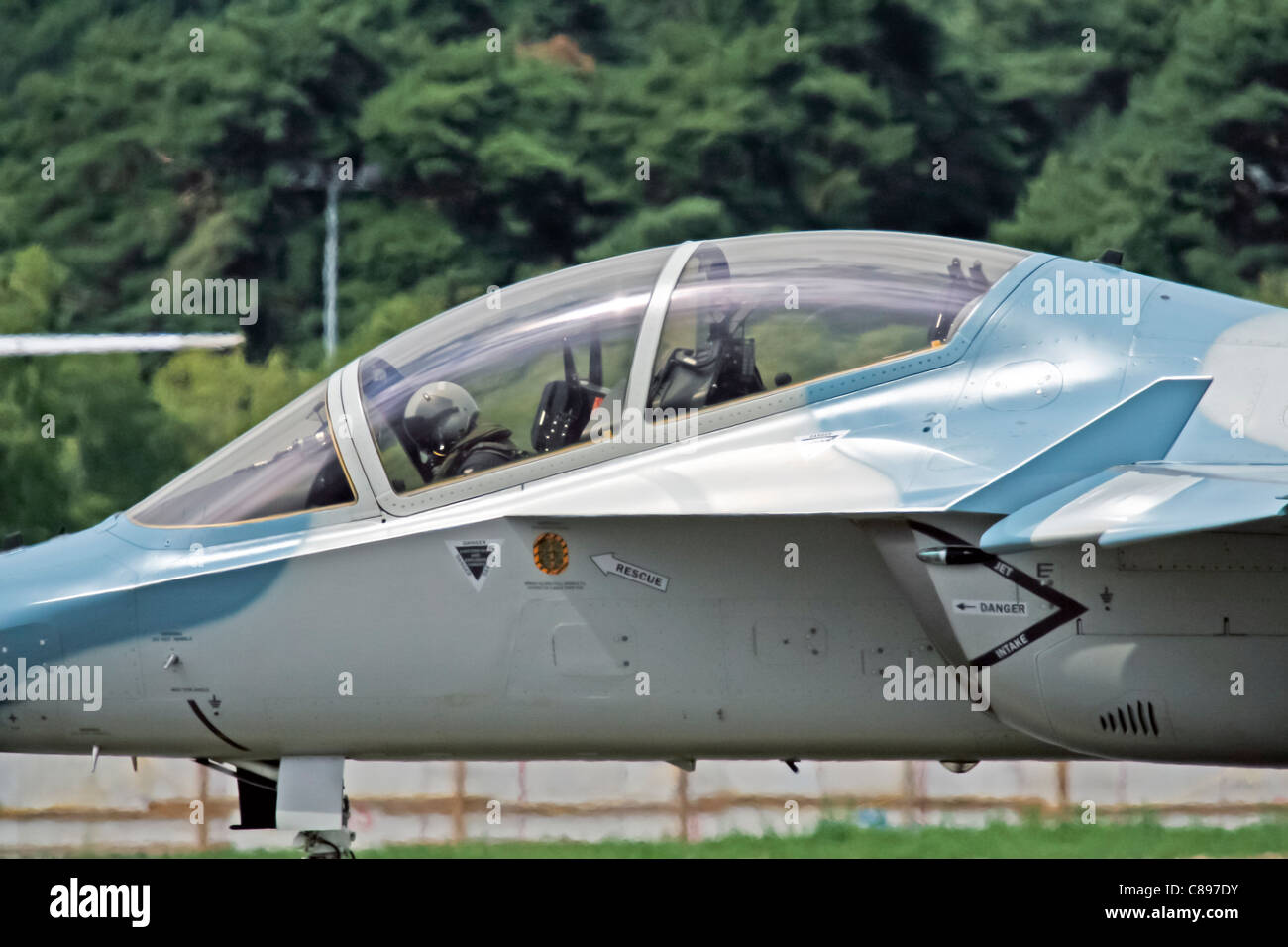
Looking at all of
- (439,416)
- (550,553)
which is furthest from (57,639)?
(550,553)

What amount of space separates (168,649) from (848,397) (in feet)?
9.43

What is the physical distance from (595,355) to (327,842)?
7.74 feet

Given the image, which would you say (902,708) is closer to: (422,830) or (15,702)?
(15,702)

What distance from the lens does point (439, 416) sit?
6777mm

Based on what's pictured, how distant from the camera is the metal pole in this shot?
42375 mm

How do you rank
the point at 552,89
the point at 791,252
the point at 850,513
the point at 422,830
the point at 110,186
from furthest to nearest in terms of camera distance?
the point at 110,186
the point at 552,89
the point at 422,830
the point at 791,252
the point at 850,513

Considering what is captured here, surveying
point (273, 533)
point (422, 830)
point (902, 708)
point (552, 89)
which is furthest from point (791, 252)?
point (552, 89)

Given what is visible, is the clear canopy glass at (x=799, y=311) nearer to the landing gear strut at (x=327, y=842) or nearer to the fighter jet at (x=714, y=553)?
the fighter jet at (x=714, y=553)

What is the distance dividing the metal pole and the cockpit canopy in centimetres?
3472

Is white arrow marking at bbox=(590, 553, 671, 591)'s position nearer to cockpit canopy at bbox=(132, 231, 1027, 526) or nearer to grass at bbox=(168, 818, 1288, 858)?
cockpit canopy at bbox=(132, 231, 1027, 526)

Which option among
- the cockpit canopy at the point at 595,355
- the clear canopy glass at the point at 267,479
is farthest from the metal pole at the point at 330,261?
the cockpit canopy at the point at 595,355

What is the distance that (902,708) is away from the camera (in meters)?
6.51

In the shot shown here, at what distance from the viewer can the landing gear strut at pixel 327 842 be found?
277 inches

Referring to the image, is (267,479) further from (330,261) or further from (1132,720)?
(330,261)
